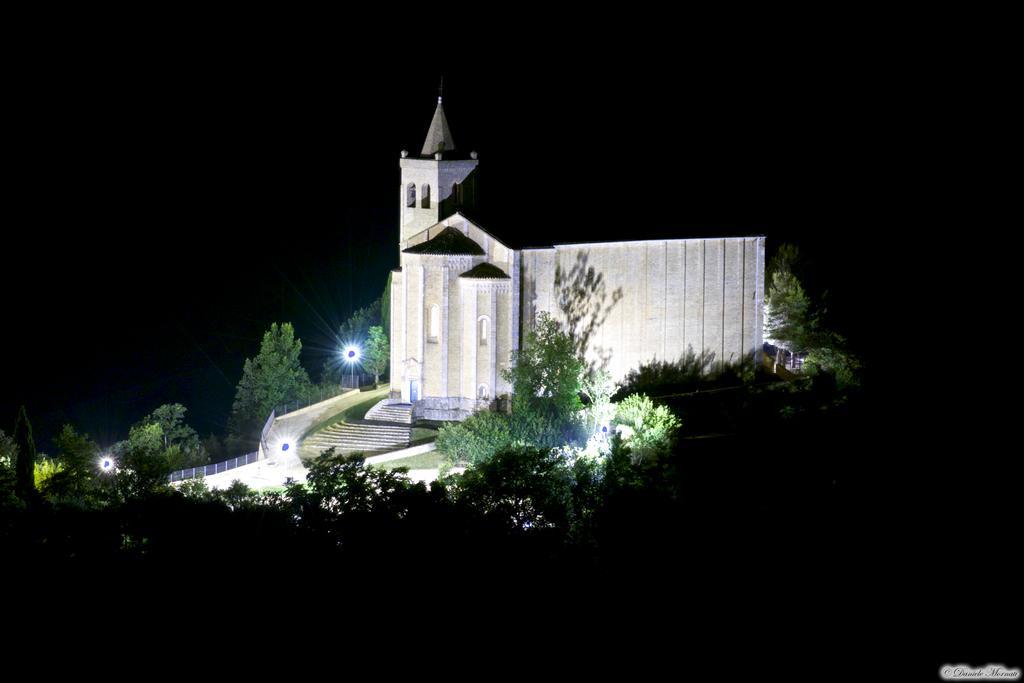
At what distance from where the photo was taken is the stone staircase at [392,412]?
44000 mm

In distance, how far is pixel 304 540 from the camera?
107 feet

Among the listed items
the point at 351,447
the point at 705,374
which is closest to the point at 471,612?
the point at 351,447

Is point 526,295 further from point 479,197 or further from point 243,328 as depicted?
point 243,328

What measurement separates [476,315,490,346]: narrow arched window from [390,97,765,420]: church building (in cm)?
3

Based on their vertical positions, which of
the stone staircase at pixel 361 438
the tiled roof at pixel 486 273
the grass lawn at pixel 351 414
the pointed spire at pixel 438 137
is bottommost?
the stone staircase at pixel 361 438

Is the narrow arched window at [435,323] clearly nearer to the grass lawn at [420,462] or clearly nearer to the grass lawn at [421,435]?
the grass lawn at [421,435]

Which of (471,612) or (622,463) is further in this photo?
(622,463)

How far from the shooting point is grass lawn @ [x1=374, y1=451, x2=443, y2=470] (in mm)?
41156

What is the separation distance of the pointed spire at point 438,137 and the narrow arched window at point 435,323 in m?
5.89

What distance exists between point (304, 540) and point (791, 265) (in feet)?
84.0

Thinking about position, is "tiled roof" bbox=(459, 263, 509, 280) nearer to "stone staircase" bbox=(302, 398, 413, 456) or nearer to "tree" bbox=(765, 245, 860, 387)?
"stone staircase" bbox=(302, 398, 413, 456)

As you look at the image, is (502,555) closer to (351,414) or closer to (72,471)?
(351,414)

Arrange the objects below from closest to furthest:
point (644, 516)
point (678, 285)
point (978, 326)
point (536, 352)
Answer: point (644, 516) → point (536, 352) → point (678, 285) → point (978, 326)

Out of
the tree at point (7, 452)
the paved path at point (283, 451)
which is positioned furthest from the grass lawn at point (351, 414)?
the tree at point (7, 452)
